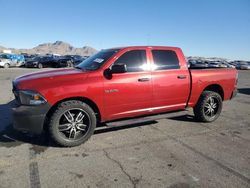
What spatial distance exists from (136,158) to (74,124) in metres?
1.36

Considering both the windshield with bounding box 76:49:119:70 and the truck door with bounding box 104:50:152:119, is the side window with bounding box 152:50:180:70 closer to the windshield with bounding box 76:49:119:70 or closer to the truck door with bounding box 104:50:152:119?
the truck door with bounding box 104:50:152:119

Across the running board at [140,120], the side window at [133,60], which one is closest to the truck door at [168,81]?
the running board at [140,120]

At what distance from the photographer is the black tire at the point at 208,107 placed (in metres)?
6.37

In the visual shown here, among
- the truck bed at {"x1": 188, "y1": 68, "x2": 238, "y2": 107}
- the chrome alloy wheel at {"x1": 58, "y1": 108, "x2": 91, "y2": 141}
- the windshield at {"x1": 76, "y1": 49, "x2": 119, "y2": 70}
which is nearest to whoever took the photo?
the chrome alloy wheel at {"x1": 58, "y1": 108, "x2": 91, "y2": 141}

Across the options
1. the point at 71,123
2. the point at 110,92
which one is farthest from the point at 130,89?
the point at 71,123

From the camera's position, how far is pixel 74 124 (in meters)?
4.79

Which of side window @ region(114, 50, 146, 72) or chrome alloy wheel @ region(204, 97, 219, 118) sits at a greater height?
side window @ region(114, 50, 146, 72)

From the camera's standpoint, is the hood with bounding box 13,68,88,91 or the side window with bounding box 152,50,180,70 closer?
the hood with bounding box 13,68,88,91

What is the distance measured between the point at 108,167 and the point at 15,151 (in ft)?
5.82

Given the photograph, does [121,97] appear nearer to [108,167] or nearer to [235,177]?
[108,167]

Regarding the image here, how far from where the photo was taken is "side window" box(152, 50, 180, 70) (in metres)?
5.67

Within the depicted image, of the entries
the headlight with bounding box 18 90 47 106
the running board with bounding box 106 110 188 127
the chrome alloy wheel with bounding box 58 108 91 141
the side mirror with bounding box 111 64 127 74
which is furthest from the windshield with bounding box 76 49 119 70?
the headlight with bounding box 18 90 47 106

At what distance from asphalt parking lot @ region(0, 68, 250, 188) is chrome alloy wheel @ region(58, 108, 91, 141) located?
0.27 metres

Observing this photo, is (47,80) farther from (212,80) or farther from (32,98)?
(212,80)
